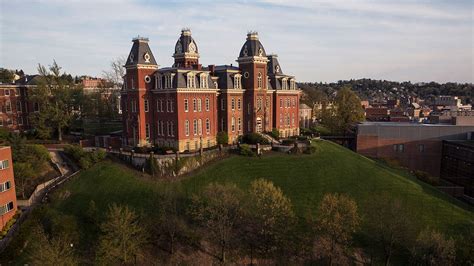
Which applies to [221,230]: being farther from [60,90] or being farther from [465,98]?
[465,98]

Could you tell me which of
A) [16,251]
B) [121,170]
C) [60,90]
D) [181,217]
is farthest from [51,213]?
[60,90]

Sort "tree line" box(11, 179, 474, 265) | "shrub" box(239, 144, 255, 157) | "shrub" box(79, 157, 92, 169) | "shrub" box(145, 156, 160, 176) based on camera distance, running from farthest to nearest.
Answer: "shrub" box(239, 144, 255, 157)
"shrub" box(79, 157, 92, 169)
"shrub" box(145, 156, 160, 176)
"tree line" box(11, 179, 474, 265)

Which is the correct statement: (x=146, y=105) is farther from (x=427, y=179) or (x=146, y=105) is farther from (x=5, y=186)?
(x=427, y=179)

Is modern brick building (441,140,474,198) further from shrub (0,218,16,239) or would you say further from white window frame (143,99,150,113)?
shrub (0,218,16,239)

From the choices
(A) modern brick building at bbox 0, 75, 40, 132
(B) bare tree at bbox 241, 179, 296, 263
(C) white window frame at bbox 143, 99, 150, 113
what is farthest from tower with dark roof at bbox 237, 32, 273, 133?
(A) modern brick building at bbox 0, 75, 40, 132

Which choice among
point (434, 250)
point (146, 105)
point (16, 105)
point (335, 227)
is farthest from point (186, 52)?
point (434, 250)
